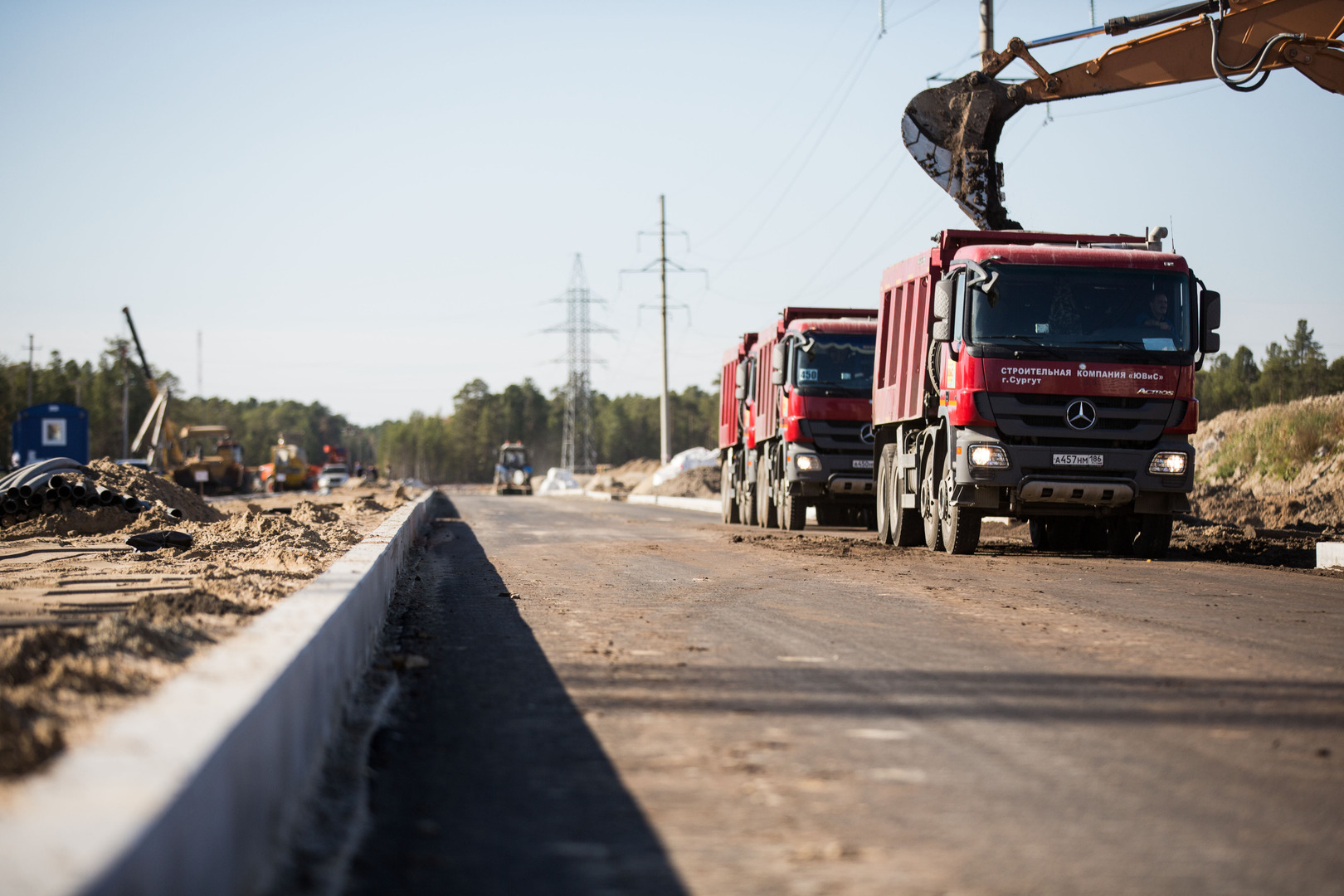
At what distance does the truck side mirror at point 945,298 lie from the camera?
45.3ft

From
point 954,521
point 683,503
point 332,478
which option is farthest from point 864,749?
point 332,478

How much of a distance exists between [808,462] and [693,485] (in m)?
29.5

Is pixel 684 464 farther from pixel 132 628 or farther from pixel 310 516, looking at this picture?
pixel 132 628

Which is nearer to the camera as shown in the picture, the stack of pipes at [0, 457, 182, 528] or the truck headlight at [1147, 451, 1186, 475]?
the truck headlight at [1147, 451, 1186, 475]

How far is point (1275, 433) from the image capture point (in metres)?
30.6

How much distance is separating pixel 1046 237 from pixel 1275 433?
61.7 ft

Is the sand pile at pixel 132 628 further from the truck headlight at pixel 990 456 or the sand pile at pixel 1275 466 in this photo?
the sand pile at pixel 1275 466

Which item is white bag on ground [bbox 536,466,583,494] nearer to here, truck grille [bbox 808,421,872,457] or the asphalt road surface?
truck grille [bbox 808,421,872,457]

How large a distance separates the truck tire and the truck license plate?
3.59 m

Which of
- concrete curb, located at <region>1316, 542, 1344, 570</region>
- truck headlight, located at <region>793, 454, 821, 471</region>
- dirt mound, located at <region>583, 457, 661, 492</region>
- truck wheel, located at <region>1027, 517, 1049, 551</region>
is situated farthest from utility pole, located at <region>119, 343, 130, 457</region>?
concrete curb, located at <region>1316, 542, 1344, 570</region>

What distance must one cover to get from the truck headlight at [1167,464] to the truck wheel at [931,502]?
2.47 meters

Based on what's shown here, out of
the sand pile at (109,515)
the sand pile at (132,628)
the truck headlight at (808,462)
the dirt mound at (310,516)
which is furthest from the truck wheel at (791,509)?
the sand pile at (109,515)

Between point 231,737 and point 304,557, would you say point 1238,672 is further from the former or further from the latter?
point 304,557

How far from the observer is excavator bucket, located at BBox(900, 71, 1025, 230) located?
18219mm
